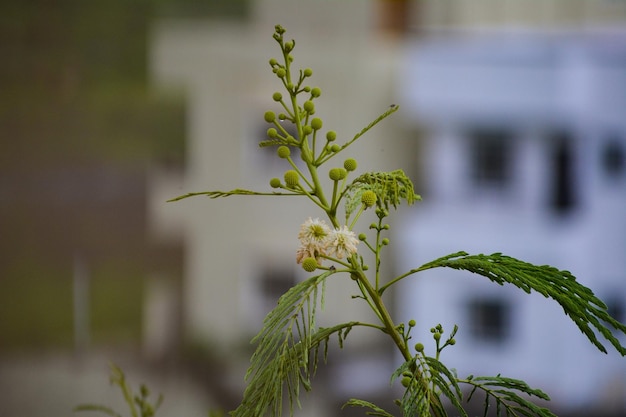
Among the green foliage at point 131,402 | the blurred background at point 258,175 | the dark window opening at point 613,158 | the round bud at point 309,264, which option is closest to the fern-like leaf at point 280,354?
the round bud at point 309,264

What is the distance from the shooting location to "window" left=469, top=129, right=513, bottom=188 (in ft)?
5.18

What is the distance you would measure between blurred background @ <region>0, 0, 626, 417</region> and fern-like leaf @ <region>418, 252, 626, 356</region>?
0.93m

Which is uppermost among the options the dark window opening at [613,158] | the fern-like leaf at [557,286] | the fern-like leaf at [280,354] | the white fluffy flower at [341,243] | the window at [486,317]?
the dark window opening at [613,158]

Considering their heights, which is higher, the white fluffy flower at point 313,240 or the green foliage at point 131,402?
the white fluffy flower at point 313,240

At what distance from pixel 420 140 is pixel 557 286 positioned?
98cm

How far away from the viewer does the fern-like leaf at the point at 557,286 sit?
1.86ft

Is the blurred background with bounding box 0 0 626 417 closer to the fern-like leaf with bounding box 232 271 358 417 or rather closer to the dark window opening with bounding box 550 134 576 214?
the dark window opening with bounding box 550 134 576 214

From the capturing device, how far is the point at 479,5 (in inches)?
62.6

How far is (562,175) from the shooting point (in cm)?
158

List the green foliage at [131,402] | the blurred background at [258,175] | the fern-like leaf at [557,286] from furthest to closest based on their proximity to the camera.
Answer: the blurred background at [258,175] < the green foliage at [131,402] < the fern-like leaf at [557,286]

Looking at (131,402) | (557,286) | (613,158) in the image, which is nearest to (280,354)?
(557,286)

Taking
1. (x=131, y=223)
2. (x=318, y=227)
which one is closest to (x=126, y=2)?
(x=131, y=223)

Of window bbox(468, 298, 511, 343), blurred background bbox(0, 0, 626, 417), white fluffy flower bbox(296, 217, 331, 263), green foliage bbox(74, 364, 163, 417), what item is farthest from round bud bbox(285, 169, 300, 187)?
window bbox(468, 298, 511, 343)

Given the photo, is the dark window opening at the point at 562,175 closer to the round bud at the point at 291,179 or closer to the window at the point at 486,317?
the window at the point at 486,317
